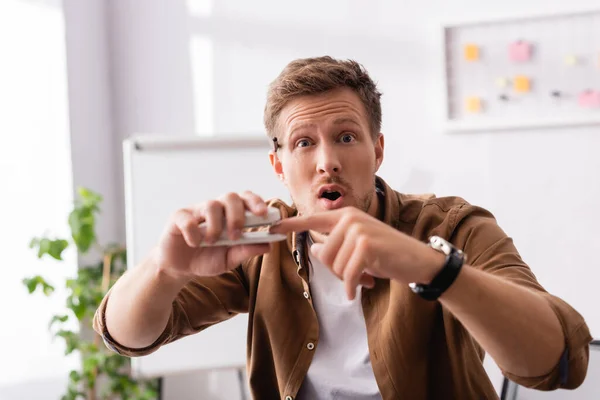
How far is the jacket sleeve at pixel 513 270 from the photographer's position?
1.21m

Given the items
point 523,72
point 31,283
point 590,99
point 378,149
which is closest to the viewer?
point 378,149

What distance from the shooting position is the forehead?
1606mm

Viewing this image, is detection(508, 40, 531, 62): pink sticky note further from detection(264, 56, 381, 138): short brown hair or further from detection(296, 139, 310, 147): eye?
detection(296, 139, 310, 147): eye

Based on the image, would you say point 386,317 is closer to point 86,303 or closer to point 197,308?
point 197,308

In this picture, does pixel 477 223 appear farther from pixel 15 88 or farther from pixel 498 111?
pixel 15 88

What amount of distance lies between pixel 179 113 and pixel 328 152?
2.08 m

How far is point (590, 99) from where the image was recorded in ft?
9.55

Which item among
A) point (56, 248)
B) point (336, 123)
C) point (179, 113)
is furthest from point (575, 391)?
point (179, 113)

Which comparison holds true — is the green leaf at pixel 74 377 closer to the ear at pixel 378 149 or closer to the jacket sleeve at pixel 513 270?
the ear at pixel 378 149

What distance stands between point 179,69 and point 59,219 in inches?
37.0

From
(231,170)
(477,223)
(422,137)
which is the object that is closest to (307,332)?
(477,223)

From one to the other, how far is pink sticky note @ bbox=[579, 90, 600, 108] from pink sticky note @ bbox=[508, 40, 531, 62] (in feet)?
0.91

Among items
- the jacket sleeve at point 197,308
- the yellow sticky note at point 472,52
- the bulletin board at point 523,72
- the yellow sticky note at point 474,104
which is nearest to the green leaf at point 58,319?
the jacket sleeve at point 197,308

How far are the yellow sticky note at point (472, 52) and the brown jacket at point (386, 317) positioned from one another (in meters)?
1.55
